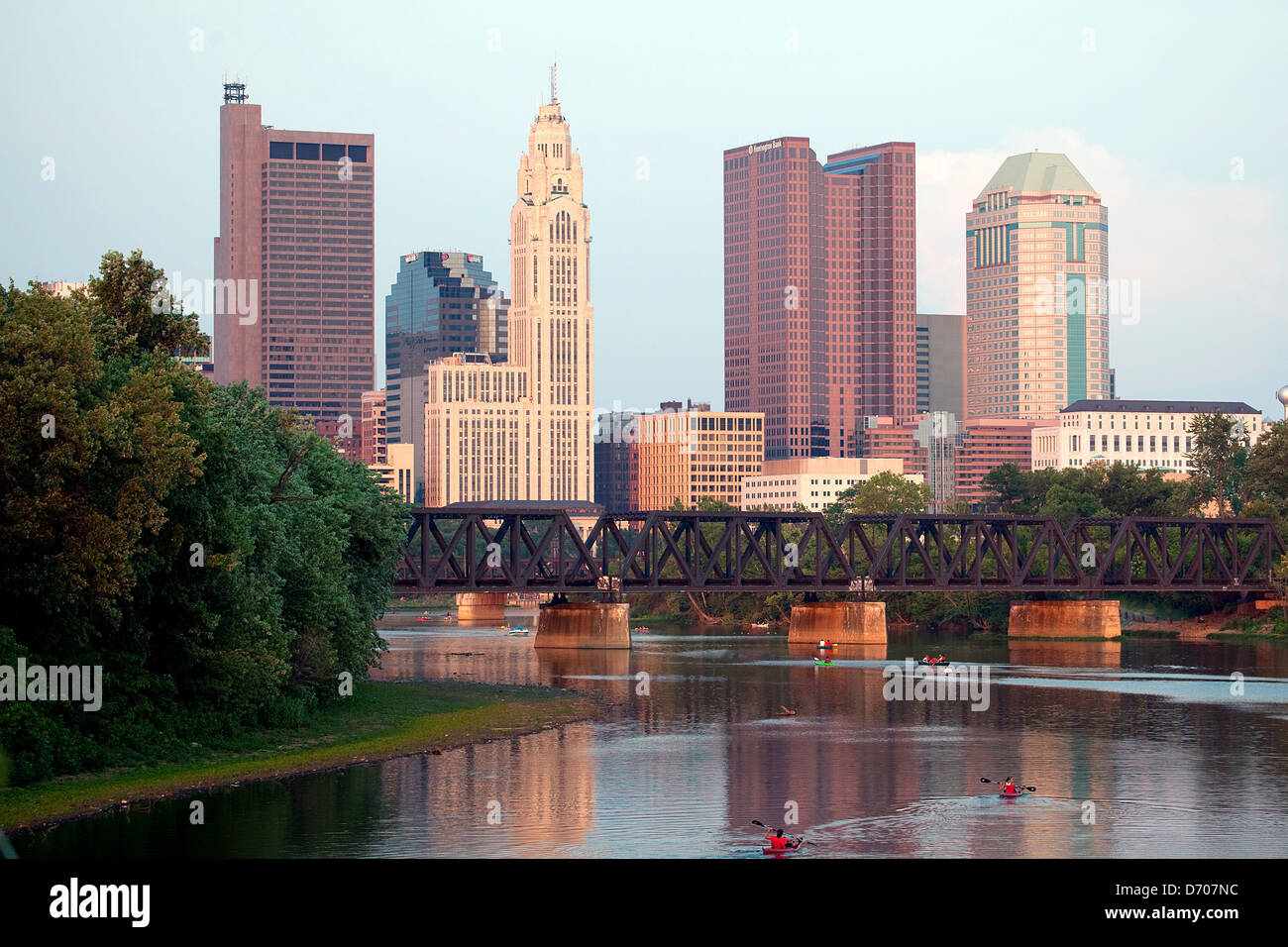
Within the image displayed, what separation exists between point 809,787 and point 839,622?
4002 inches

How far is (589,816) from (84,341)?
73.9ft

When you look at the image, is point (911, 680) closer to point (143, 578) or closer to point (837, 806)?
point (837, 806)

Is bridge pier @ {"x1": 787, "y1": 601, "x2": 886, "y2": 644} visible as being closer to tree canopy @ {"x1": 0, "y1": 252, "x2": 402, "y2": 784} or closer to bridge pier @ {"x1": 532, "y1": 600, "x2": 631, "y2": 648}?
bridge pier @ {"x1": 532, "y1": 600, "x2": 631, "y2": 648}

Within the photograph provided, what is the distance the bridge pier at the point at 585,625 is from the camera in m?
164

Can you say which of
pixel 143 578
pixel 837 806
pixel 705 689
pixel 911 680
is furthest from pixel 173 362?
pixel 911 680

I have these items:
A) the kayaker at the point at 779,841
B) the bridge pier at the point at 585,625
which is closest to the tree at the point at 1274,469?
the bridge pier at the point at 585,625

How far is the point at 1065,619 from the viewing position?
589 ft

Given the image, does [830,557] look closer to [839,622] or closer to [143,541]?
[839,622]

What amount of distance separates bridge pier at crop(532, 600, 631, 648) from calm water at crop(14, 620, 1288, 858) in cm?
4973

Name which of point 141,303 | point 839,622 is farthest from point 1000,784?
point 839,622

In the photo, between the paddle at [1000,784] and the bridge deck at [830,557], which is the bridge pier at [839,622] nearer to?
the bridge deck at [830,557]

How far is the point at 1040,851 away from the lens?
50281 mm

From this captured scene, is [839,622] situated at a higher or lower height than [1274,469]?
lower

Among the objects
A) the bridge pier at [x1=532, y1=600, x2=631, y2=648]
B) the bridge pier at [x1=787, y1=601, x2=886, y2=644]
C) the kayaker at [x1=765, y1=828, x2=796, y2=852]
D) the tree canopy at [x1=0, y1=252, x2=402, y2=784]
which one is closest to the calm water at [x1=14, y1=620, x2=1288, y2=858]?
the kayaker at [x1=765, y1=828, x2=796, y2=852]
